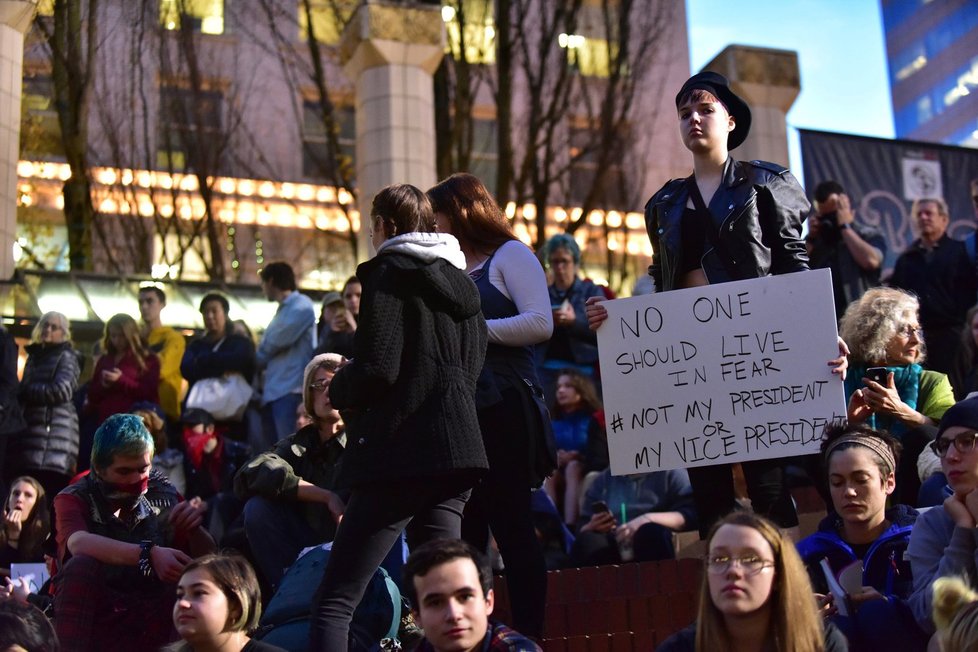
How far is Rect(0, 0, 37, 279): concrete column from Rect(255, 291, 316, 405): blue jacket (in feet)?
17.6

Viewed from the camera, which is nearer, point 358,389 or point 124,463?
point 358,389

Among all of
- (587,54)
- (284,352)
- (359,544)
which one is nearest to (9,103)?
(284,352)

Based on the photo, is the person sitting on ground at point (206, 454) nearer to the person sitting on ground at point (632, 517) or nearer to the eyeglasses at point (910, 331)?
the person sitting on ground at point (632, 517)

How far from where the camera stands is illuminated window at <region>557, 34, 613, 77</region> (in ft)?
76.6

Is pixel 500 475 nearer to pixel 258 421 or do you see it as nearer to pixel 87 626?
pixel 87 626

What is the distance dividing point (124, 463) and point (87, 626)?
0.69 m

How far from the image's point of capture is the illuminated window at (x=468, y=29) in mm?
21297

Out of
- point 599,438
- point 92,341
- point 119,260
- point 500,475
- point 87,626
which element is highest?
point 119,260

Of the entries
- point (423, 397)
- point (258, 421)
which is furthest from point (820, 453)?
point (258, 421)

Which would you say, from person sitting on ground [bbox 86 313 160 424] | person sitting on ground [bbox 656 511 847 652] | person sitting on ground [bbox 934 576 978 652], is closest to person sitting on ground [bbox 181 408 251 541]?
person sitting on ground [bbox 86 313 160 424]

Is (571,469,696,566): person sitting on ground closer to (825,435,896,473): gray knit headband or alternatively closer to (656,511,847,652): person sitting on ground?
(825,435,896,473): gray knit headband

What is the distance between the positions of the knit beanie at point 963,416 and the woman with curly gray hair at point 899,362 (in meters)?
1.21

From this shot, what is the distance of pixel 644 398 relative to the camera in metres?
6.28

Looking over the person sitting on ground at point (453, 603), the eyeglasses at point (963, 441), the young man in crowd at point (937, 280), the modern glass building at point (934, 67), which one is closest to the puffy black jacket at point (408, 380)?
the person sitting on ground at point (453, 603)
